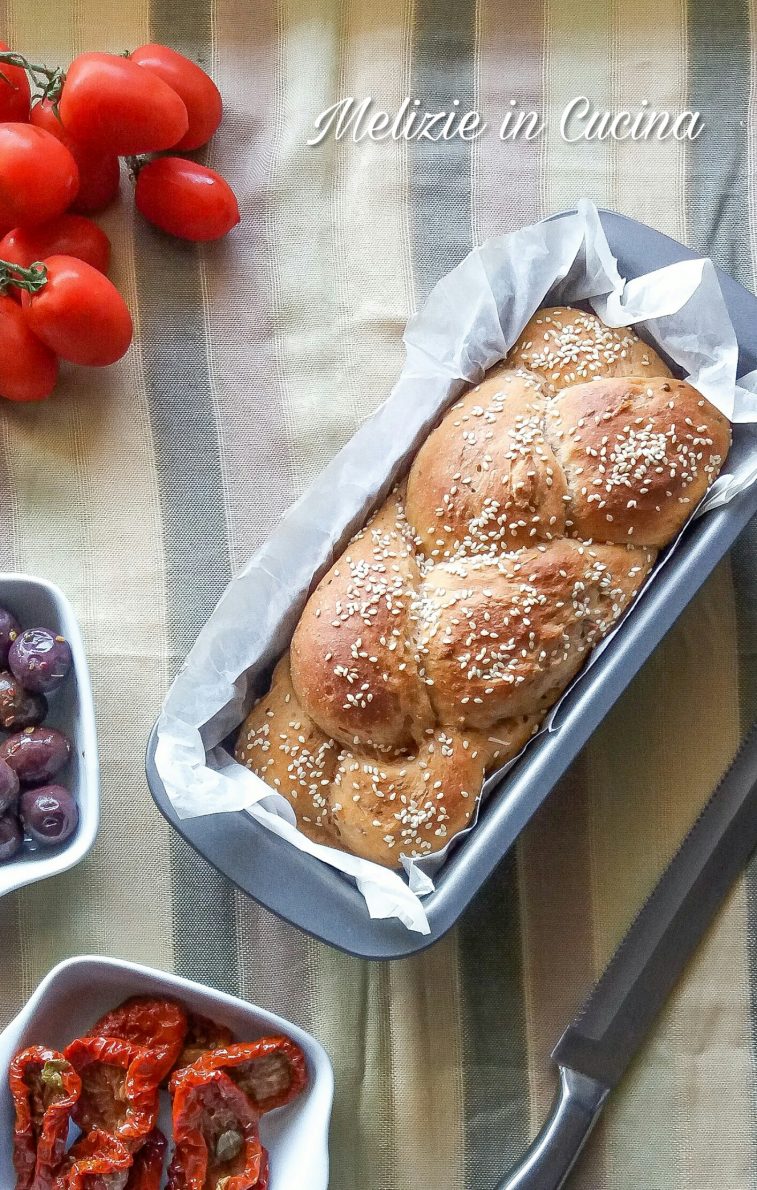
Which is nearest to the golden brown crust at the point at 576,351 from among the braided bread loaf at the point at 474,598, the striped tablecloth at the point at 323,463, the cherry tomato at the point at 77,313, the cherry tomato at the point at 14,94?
the braided bread loaf at the point at 474,598

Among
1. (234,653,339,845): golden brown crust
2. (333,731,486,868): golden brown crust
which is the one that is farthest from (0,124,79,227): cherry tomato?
(333,731,486,868): golden brown crust

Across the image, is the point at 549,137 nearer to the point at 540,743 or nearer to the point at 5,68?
the point at 5,68

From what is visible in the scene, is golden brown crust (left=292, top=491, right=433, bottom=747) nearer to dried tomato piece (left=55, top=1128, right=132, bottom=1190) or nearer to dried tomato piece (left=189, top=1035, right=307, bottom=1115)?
dried tomato piece (left=189, top=1035, right=307, bottom=1115)

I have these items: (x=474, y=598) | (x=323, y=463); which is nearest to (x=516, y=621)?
(x=474, y=598)

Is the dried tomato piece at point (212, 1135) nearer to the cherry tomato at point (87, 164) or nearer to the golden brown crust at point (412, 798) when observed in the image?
the golden brown crust at point (412, 798)

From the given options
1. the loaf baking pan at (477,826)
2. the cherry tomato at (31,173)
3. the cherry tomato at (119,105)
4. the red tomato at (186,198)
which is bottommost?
the loaf baking pan at (477,826)

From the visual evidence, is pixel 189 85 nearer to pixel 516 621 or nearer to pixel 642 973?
pixel 516 621

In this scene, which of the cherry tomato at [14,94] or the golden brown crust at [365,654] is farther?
the cherry tomato at [14,94]
